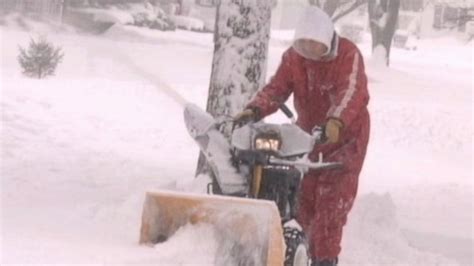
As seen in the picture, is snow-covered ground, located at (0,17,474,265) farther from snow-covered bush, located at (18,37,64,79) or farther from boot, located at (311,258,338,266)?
boot, located at (311,258,338,266)

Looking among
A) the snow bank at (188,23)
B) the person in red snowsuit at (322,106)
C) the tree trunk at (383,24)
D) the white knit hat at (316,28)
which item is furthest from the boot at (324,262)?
the snow bank at (188,23)

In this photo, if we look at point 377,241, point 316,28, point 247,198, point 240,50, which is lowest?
point 377,241

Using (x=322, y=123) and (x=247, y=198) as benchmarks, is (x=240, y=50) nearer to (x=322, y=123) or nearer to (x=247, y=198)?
(x=322, y=123)

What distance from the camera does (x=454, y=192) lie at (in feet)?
40.9

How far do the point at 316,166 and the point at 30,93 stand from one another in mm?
11566

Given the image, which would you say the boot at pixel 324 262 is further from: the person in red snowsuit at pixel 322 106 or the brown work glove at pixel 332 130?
the brown work glove at pixel 332 130

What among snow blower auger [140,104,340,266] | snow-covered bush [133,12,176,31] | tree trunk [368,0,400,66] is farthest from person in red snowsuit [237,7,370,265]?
snow-covered bush [133,12,176,31]

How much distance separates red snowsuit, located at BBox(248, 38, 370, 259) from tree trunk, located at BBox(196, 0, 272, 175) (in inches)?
Result: 87.3

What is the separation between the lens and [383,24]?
19.8 m

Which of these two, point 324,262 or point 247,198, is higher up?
point 247,198

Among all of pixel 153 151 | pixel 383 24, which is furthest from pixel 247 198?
pixel 383 24

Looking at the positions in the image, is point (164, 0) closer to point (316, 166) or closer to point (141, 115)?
point (141, 115)

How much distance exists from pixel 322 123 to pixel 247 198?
106 centimetres

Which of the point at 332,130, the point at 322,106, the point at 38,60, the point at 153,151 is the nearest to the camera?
the point at 332,130
